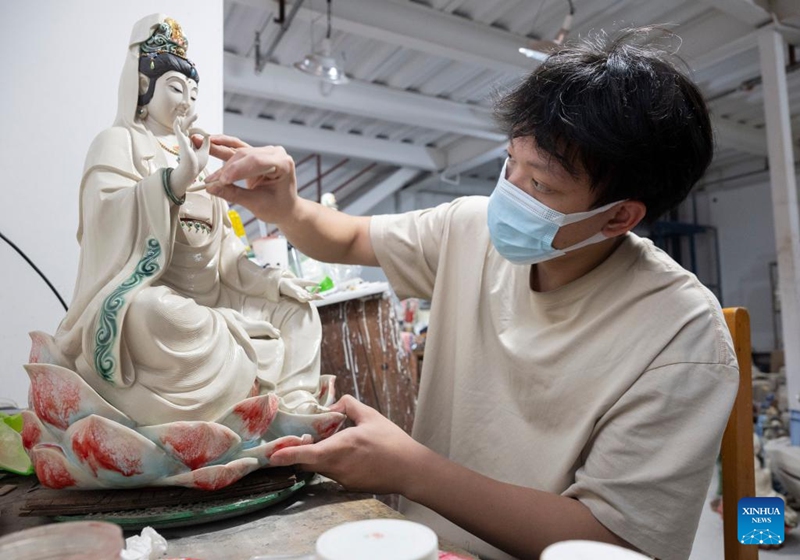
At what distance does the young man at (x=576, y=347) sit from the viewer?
1046mm

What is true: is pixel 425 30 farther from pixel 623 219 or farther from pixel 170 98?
pixel 623 219

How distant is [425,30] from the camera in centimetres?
418

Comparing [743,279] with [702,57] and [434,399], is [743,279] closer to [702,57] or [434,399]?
[702,57]

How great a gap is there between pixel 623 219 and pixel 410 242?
23.0 inches

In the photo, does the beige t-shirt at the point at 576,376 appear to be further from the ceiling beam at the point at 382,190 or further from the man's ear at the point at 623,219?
the ceiling beam at the point at 382,190

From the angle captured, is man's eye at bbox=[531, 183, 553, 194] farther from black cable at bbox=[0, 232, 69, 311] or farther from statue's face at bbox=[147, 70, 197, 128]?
black cable at bbox=[0, 232, 69, 311]

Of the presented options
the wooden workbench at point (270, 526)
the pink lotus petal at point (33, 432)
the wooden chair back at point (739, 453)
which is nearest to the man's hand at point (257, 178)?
the pink lotus petal at point (33, 432)

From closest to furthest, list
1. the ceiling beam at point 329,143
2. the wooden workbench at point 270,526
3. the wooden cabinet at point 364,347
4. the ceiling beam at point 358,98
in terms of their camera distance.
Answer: the wooden workbench at point 270,526, the wooden cabinet at point 364,347, the ceiling beam at point 358,98, the ceiling beam at point 329,143

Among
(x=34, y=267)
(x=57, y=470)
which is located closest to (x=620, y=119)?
(x=57, y=470)

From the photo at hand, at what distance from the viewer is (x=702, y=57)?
452 centimetres

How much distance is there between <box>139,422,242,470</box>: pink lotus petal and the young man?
12 cm

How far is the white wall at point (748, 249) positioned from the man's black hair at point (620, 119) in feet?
28.9

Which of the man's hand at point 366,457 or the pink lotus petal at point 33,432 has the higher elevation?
the pink lotus petal at point 33,432

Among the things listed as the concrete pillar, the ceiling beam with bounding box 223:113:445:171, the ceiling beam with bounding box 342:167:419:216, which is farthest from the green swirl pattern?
the ceiling beam with bounding box 342:167:419:216
